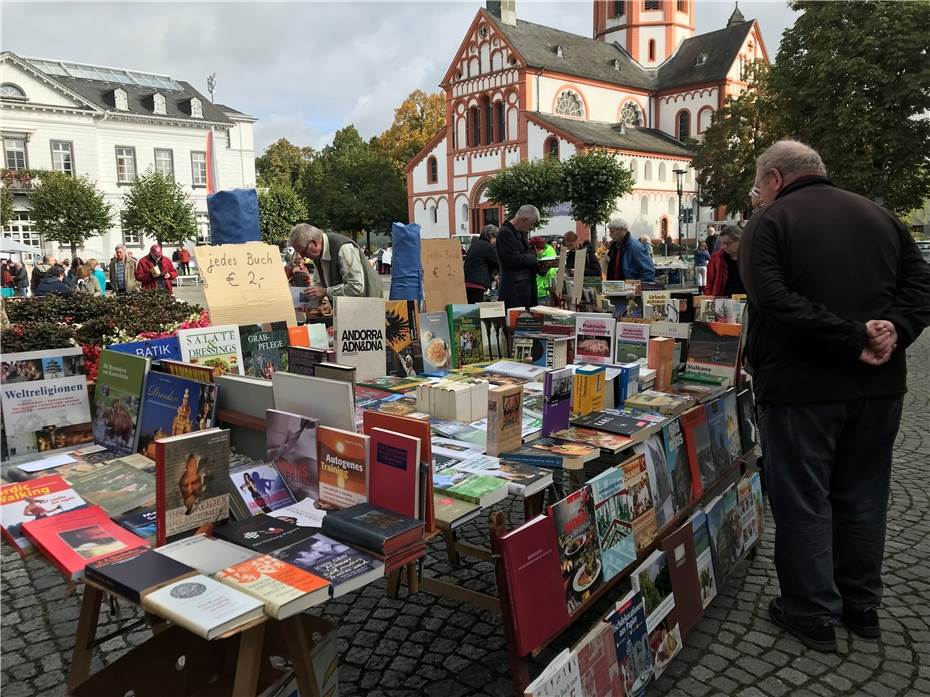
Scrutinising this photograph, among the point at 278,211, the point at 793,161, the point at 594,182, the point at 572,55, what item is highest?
the point at 572,55

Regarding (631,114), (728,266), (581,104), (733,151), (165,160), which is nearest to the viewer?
(728,266)

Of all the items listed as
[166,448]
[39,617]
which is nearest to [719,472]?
[166,448]

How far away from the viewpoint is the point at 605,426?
2910mm

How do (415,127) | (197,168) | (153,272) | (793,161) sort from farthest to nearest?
(415,127) → (197,168) → (153,272) → (793,161)

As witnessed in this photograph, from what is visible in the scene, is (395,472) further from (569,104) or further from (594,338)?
(569,104)

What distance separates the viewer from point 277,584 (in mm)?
1671

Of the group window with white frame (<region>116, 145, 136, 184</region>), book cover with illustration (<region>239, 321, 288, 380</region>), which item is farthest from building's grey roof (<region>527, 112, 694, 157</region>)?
book cover with illustration (<region>239, 321, 288, 380</region>)

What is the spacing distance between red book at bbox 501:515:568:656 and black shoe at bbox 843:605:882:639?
57.4 inches

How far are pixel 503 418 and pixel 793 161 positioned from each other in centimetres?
150

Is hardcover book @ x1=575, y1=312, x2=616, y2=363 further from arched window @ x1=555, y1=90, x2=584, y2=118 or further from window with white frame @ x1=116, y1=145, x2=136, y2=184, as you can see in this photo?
arched window @ x1=555, y1=90, x2=584, y2=118

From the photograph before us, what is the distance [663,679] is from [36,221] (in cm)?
3381

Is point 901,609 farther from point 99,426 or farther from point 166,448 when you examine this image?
point 99,426

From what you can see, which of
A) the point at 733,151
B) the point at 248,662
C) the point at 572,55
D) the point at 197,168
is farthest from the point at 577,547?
the point at 572,55

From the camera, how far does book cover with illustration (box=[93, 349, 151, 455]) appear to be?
3.01 m
